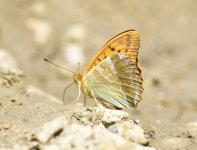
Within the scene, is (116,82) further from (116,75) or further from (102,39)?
(102,39)

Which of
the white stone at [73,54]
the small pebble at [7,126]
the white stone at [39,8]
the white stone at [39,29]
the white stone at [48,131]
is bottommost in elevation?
the white stone at [48,131]

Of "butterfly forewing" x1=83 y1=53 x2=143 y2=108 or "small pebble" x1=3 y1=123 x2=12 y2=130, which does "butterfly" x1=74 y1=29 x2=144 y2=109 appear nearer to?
"butterfly forewing" x1=83 y1=53 x2=143 y2=108

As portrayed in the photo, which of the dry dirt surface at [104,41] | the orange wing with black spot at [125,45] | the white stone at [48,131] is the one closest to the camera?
the white stone at [48,131]

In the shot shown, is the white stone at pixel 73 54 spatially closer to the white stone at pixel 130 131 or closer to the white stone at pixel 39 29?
the white stone at pixel 39 29

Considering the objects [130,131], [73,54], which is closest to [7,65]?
[130,131]

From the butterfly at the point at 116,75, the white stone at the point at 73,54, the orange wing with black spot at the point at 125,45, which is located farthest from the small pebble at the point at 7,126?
the white stone at the point at 73,54

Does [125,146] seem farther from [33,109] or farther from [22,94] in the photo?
[22,94]

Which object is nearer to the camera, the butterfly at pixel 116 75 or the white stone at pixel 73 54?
the butterfly at pixel 116 75

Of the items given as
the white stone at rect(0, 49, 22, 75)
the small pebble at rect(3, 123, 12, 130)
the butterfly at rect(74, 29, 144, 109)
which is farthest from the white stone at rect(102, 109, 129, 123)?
the white stone at rect(0, 49, 22, 75)

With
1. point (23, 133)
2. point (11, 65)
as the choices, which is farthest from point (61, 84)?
point (23, 133)
